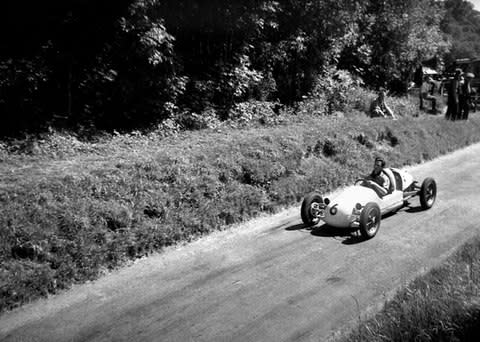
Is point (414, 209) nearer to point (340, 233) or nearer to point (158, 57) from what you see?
point (340, 233)

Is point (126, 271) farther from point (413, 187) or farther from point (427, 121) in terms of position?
point (427, 121)

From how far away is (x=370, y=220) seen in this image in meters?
8.35

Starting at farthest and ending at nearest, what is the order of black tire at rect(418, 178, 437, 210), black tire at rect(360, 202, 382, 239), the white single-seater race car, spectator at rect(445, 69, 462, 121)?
spectator at rect(445, 69, 462, 121)
black tire at rect(418, 178, 437, 210)
the white single-seater race car
black tire at rect(360, 202, 382, 239)

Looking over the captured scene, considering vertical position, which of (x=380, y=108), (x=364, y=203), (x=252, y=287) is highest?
(x=380, y=108)

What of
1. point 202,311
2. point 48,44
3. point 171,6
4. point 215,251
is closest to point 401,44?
point 171,6

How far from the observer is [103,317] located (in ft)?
19.8

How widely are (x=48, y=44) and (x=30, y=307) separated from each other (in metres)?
7.46

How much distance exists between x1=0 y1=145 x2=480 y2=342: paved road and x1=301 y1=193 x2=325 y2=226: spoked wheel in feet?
0.72

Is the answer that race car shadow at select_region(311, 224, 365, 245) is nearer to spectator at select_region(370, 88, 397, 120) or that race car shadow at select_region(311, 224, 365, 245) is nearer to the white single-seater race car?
the white single-seater race car

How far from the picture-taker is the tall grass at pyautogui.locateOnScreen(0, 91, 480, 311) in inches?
274

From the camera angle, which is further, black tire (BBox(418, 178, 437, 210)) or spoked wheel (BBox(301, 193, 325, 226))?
black tire (BBox(418, 178, 437, 210))

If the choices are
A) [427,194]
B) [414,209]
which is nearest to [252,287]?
[414,209]

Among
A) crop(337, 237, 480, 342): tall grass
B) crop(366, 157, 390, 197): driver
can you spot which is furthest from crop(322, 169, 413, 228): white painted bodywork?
crop(337, 237, 480, 342): tall grass

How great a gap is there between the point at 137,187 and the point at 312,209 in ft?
10.7
